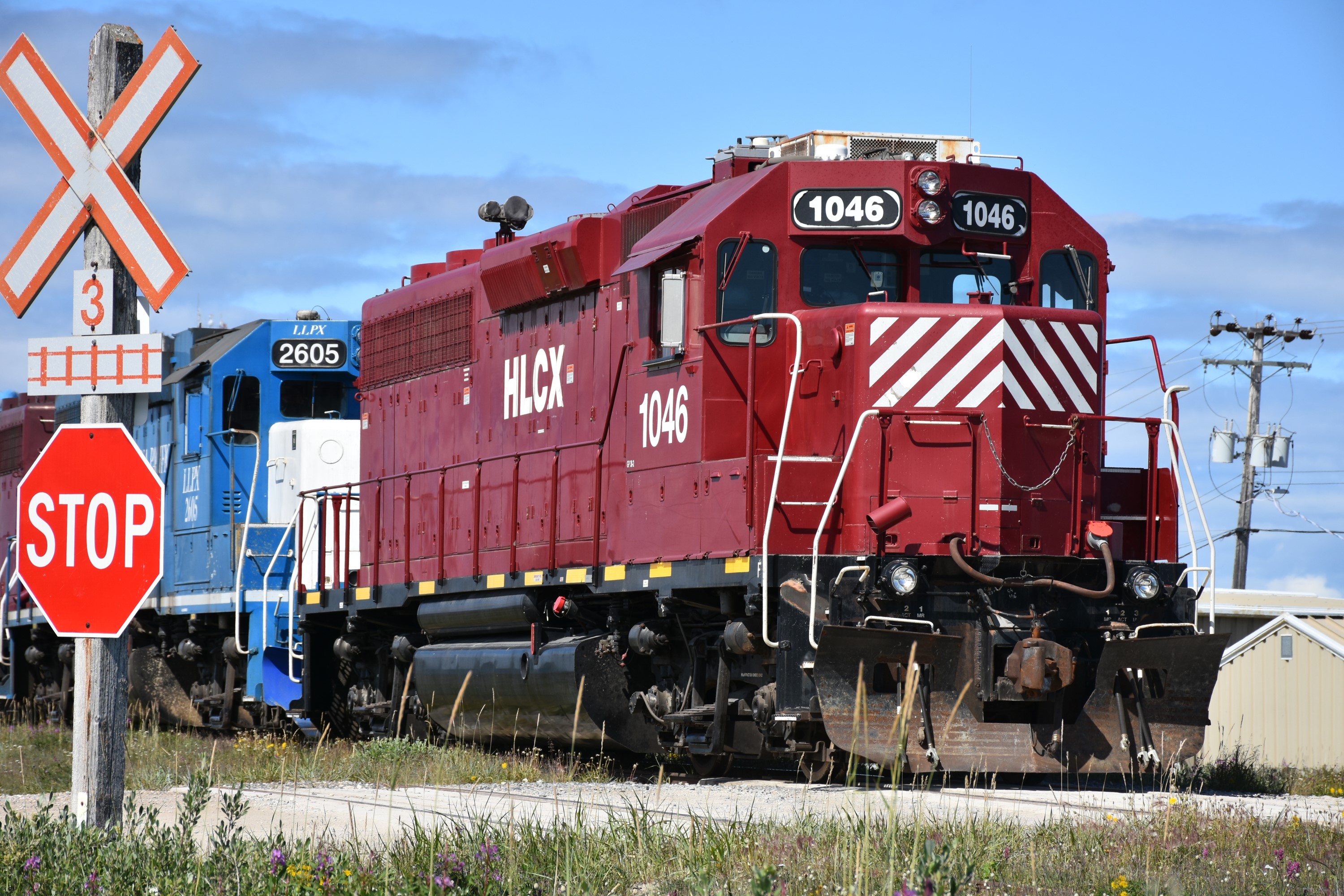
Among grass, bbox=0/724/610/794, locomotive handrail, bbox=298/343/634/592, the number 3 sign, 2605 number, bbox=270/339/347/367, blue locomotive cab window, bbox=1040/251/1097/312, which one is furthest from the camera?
2605 number, bbox=270/339/347/367

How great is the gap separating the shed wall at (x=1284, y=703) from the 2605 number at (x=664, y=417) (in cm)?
1092

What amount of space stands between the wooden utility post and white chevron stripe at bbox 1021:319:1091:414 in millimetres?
6380

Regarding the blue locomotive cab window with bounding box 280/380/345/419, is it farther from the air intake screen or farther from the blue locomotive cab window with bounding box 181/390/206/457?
the air intake screen

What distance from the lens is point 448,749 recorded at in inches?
559

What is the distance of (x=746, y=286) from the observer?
38.1ft

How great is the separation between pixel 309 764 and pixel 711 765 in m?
3.55

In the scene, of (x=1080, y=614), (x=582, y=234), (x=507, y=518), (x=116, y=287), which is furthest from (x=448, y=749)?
(x=116, y=287)

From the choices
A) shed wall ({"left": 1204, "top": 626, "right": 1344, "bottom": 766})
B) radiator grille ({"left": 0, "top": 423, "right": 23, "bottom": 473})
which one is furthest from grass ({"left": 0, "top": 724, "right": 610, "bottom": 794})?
shed wall ({"left": 1204, "top": 626, "right": 1344, "bottom": 766})

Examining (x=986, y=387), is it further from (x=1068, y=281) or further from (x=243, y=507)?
(x=243, y=507)

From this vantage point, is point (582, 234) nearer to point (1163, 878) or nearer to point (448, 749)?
point (448, 749)

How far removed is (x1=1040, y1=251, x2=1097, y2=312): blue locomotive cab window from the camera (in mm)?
11930

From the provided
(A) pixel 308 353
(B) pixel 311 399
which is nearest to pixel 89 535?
(A) pixel 308 353

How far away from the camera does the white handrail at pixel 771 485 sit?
10547 mm

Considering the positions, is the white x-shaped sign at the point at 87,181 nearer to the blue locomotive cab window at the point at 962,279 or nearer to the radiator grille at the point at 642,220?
the blue locomotive cab window at the point at 962,279
